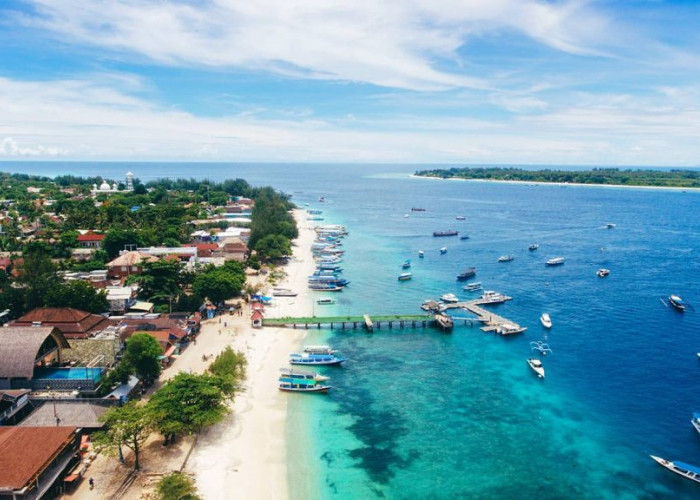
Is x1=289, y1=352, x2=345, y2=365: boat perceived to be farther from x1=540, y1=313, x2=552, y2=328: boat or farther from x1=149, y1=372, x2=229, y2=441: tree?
x1=540, y1=313, x2=552, y2=328: boat

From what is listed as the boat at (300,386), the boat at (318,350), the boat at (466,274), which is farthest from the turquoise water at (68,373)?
the boat at (466,274)

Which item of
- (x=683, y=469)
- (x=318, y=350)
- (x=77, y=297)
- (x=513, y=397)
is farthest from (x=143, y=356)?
(x=683, y=469)

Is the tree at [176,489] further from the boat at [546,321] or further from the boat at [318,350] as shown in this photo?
the boat at [546,321]

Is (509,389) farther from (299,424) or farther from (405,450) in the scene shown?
(299,424)

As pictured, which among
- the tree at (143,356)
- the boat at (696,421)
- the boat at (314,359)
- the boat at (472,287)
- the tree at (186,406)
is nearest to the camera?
the tree at (186,406)

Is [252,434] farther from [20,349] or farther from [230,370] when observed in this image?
[20,349]

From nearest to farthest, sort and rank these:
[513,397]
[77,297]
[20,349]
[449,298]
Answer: [20,349] < [513,397] < [77,297] < [449,298]
